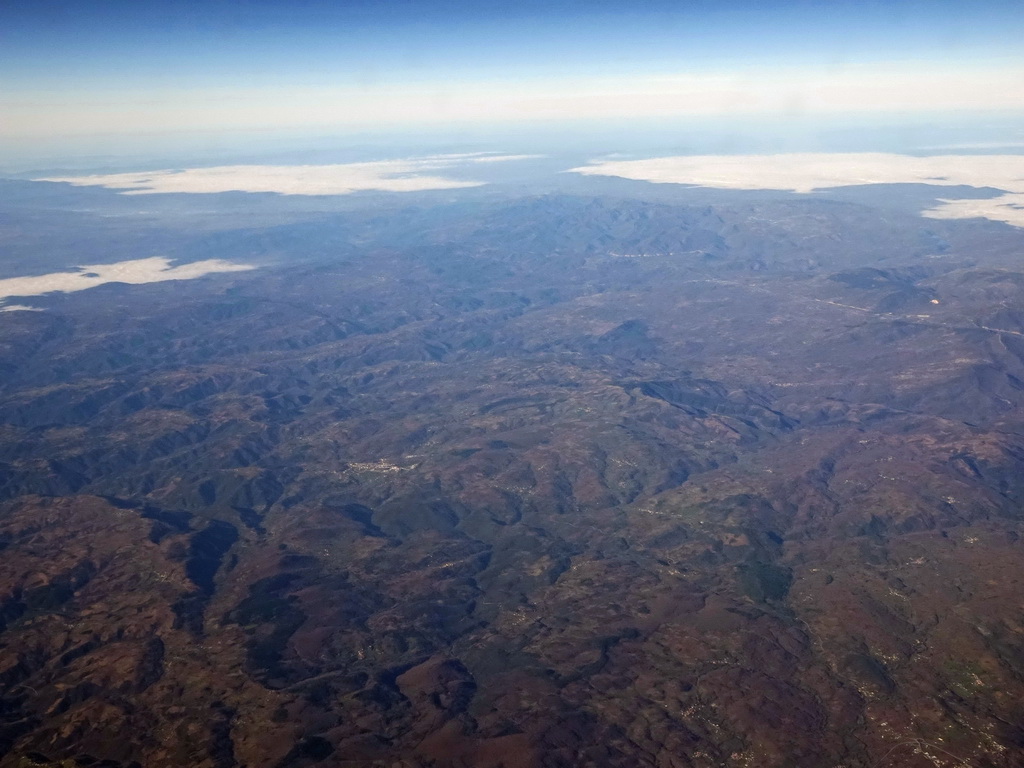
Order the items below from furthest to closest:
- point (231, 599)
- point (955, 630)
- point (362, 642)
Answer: point (231, 599), point (362, 642), point (955, 630)

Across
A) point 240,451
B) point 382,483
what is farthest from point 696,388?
point 240,451

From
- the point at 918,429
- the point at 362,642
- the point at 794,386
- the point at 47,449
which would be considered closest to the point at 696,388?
the point at 794,386

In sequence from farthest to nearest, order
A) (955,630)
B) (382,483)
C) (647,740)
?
(382,483)
(955,630)
(647,740)

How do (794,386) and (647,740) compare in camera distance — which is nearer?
(647,740)

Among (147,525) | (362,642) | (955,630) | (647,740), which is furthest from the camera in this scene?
(147,525)

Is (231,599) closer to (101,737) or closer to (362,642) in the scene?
(362,642)

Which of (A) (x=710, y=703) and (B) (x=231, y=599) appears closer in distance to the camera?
(A) (x=710, y=703)

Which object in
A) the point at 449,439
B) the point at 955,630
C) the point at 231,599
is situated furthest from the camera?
the point at 449,439

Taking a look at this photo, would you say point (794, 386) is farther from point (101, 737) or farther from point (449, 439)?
point (101, 737)
